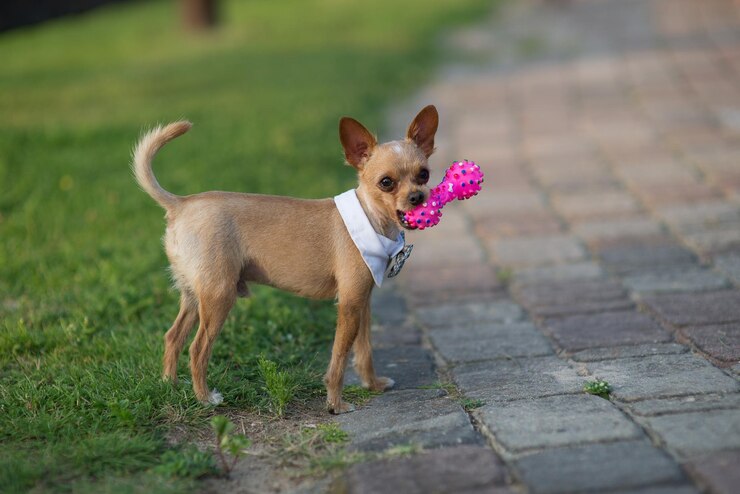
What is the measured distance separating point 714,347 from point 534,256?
185 cm

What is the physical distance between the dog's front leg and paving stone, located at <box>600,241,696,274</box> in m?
2.22

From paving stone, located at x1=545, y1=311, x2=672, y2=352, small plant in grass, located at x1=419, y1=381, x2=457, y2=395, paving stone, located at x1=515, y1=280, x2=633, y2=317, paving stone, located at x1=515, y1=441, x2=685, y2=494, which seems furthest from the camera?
paving stone, located at x1=515, y1=280, x2=633, y2=317

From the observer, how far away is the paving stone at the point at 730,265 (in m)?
5.11

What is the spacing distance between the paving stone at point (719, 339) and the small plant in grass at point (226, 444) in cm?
212

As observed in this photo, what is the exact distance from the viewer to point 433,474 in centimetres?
313

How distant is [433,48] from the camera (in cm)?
1309

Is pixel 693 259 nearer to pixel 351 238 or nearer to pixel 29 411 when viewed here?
pixel 351 238

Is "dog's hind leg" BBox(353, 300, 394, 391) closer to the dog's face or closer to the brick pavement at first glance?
the brick pavement

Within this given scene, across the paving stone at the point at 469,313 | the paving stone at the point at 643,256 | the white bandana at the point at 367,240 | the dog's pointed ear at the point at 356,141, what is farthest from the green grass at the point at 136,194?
the paving stone at the point at 643,256

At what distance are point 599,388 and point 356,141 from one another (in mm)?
1463

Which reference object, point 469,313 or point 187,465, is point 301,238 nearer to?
point 187,465

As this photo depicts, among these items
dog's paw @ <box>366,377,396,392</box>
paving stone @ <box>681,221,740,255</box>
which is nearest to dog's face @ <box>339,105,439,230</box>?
dog's paw @ <box>366,377,396,392</box>

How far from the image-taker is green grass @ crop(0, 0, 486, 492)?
3.67 metres

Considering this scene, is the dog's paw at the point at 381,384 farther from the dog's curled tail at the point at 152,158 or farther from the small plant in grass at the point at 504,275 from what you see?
the small plant in grass at the point at 504,275
